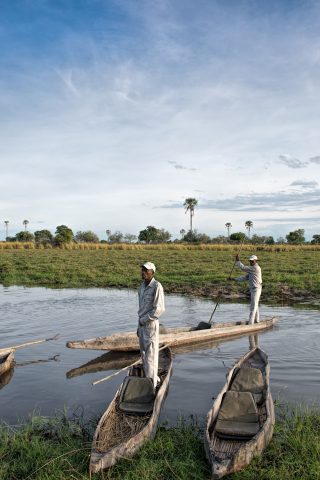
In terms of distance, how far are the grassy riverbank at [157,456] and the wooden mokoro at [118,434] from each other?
0.44 feet

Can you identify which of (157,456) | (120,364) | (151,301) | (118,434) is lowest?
(120,364)

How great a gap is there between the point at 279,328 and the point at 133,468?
1006cm

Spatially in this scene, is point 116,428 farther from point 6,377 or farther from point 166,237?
point 166,237

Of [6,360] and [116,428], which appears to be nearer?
[116,428]

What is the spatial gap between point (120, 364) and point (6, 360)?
275 centimetres

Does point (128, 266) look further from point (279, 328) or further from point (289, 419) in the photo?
point (289, 419)

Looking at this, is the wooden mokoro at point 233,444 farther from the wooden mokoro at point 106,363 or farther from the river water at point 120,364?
the wooden mokoro at point 106,363

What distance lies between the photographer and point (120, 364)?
1139 centimetres

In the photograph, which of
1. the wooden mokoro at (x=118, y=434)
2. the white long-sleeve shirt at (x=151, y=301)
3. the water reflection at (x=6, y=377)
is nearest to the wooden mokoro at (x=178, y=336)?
the water reflection at (x=6, y=377)

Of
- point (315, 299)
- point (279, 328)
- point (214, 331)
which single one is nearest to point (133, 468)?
point (214, 331)

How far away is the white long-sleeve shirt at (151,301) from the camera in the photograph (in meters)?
7.85

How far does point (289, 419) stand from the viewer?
23.8 ft

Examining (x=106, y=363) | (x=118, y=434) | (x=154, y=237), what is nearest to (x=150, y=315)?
(x=118, y=434)

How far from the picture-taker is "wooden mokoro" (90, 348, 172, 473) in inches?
219
